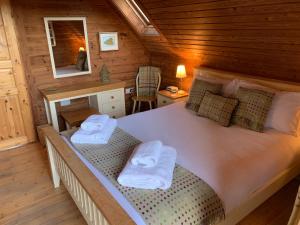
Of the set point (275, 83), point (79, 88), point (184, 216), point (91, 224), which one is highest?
point (275, 83)

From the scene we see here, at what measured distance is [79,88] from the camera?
124 inches

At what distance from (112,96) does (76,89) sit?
558 millimetres

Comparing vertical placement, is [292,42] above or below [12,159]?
above

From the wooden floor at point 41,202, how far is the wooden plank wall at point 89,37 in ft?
3.07

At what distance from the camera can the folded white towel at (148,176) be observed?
1350 millimetres

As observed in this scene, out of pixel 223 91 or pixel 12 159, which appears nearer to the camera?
pixel 223 91

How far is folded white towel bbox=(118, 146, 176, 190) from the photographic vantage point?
53.1 inches

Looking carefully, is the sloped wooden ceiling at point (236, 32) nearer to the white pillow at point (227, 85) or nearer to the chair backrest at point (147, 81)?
the white pillow at point (227, 85)

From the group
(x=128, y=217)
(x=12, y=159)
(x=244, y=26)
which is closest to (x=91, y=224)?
(x=128, y=217)

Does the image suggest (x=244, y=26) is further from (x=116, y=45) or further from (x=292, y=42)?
(x=116, y=45)

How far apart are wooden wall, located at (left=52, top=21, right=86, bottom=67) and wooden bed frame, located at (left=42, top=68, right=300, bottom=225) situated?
1439 millimetres

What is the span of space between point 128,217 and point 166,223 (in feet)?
0.70

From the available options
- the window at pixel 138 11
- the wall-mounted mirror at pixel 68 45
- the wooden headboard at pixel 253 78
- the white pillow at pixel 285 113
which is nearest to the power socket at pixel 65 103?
the wall-mounted mirror at pixel 68 45

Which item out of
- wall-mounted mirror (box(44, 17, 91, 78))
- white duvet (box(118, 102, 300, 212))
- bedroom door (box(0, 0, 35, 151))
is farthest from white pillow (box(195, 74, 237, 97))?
bedroom door (box(0, 0, 35, 151))
